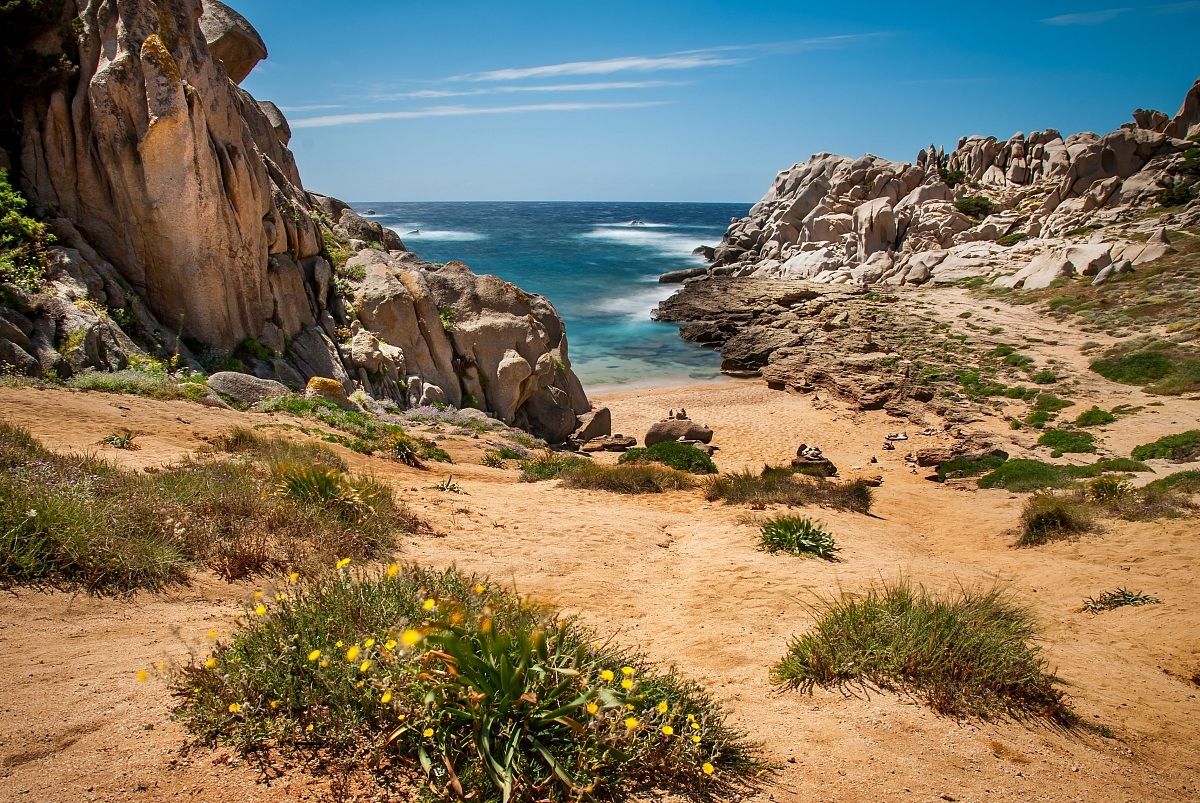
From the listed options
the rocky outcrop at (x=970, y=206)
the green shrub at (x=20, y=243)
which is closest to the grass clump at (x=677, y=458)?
the green shrub at (x=20, y=243)

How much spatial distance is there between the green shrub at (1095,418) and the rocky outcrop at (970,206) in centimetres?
2219

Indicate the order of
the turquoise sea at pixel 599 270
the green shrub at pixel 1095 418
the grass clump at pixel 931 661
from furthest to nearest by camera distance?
the turquoise sea at pixel 599 270, the green shrub at pixel 1095 418, the grass clump at pixel 931 661

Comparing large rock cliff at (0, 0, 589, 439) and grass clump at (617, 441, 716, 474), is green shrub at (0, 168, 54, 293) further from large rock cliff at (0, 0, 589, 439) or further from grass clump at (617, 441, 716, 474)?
grass clump at (617, 441, 716, 474)

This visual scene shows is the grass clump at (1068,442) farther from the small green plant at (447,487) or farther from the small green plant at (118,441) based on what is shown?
the small green plant at (118,441)

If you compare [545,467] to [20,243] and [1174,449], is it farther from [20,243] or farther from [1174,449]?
[1174,449]

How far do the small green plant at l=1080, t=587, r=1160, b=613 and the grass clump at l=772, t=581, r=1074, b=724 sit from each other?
3.57 meters

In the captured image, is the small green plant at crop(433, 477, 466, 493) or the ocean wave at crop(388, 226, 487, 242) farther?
A: the ocean wave at crop(388, 226, 487, 242)

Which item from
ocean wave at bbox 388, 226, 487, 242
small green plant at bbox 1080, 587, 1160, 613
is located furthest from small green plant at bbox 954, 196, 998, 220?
ocean wave at bbox 388, 226, 487, 242

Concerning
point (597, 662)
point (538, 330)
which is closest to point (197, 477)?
point (597, 662)

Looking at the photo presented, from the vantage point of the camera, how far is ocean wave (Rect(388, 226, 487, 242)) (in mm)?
101188

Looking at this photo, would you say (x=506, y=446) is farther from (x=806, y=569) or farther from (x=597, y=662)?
(x=597, y=662)

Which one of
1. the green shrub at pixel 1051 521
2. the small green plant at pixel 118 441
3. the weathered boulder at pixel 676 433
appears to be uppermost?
the small green plant at pixel 118 441

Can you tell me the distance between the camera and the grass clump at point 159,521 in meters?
4.61

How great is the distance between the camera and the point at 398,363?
18.1m
